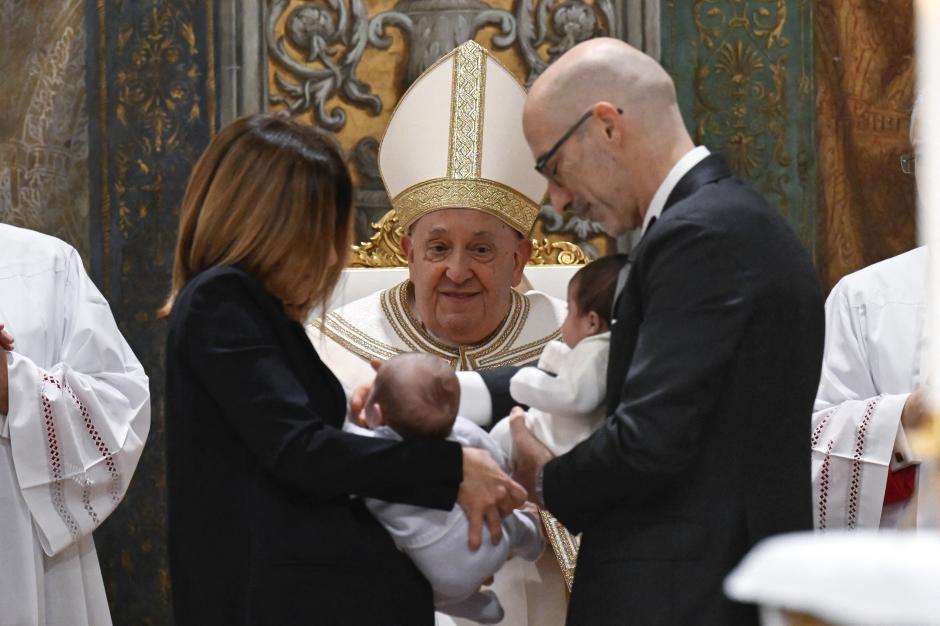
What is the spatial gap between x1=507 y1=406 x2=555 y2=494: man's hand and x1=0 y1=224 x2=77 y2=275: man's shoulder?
210 centimetres

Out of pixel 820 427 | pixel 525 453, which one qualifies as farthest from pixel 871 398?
pixel 525 453

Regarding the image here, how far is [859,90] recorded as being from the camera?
5.46 meters

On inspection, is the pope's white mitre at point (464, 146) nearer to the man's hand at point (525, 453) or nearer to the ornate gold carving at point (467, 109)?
the ornate gold carving at point (467, 109)

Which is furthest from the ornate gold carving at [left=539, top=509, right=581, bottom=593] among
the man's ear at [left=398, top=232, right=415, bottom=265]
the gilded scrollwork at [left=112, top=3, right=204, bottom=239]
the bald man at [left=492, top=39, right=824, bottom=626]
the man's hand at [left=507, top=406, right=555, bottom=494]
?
the gilded scrollwork at [left=112, top=3, right=204, bottom=239]

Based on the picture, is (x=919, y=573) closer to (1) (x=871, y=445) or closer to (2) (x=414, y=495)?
(2) (x=414, y=495)

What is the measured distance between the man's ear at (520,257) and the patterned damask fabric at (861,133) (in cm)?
154

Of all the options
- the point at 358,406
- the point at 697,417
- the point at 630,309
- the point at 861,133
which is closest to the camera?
the point at 697,417

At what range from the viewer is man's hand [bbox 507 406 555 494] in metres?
2.60

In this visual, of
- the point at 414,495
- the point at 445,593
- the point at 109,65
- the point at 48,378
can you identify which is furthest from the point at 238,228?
the point at 109,65

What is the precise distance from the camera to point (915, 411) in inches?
138

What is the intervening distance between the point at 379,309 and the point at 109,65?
1812 millimetres

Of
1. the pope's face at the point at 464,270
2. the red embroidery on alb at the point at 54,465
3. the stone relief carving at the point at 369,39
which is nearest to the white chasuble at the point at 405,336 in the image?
the pope's face at the point at 464,270

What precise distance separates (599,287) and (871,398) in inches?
54.3

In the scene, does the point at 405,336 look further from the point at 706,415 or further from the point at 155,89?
the point at 706,415
